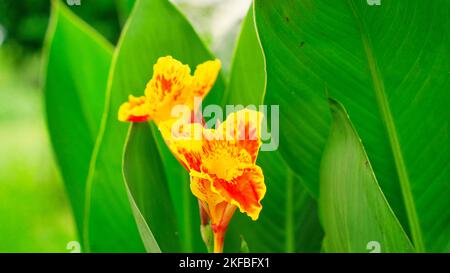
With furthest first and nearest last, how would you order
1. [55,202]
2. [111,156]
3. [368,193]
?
[55,202] < [111,156] < [368,193]

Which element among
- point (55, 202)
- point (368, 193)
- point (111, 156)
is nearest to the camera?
point (368, 193)

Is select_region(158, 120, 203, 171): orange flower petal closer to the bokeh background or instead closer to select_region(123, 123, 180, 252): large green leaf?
select_region(123, 123, 180, 252): large green leaf

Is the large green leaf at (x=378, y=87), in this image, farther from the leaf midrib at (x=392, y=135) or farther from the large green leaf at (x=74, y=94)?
the large green leaf at (x=74, y=94)

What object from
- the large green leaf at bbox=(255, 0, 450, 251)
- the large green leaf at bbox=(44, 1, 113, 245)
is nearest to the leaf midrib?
the large green leaf at bbox=(255, 0, 450, 251)

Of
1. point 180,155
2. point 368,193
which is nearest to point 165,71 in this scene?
point 180,155

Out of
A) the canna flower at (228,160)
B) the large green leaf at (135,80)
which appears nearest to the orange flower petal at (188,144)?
the canna flower at (228,160)
